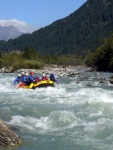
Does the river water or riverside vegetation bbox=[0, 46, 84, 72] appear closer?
the river water

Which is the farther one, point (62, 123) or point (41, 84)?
point (41, 84)

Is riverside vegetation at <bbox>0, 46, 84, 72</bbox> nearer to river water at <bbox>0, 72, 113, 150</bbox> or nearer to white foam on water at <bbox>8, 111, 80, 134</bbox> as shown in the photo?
river water at <bbox>0, 72, 113, 150</bbox>

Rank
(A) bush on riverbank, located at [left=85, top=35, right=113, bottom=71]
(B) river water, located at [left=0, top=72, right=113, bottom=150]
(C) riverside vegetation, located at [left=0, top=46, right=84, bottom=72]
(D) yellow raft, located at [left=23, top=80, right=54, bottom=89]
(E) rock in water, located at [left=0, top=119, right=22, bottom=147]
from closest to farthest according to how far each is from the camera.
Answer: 1. (E) rock in water, located at [left=0, top=119, right=22, bottom=147]
2. (B) river water, located at [left=0, top=72, right=113, bottom=150]
3. (D) yellow raft, located at [left=23, top=80, right=54, bottom=89]
4. (A) bush on riverbank, located at [left=85, top=35, right=113, bottom=71]
5. (C) riverside vegetation, located at [left=0, top=46, right=84, bottom=72]

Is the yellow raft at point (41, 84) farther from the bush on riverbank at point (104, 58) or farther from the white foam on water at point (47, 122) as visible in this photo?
the bush on riverbank at point (104, 58)

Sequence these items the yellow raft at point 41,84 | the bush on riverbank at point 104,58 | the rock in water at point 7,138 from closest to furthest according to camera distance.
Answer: the rock in water at point 7,138
the yellow raft at point 41,84
the bush on riverbank at point 104,58

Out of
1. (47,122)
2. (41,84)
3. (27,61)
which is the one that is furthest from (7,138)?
(27,61)

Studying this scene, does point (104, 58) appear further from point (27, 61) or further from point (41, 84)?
point (41, 84)

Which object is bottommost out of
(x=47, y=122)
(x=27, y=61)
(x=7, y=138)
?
(x=27, y=61)

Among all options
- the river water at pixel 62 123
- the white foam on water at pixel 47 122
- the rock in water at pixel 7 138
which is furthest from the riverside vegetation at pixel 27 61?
the rock in water at pixel 7 138

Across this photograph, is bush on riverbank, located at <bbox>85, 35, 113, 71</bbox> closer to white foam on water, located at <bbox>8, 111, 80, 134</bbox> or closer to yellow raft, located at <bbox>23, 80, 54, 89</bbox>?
yellow raft, located at <bbox>23, 80, 54, 89</bbox>

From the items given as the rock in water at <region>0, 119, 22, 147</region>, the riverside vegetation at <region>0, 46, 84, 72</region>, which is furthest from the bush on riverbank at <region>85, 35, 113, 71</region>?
the rock in water at <region>0, 119, 22, 147</region>

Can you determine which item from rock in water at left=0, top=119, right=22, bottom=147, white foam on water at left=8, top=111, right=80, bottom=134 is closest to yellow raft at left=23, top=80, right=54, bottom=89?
white foam on water at left=8, top=111, right=80, bottom=134

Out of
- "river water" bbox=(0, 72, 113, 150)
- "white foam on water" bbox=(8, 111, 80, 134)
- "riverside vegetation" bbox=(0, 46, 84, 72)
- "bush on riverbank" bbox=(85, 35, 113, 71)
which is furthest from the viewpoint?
"riverside vegetation" bbox=(0, 46, 84, 72)

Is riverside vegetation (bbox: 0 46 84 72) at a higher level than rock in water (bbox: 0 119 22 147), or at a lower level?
lower
